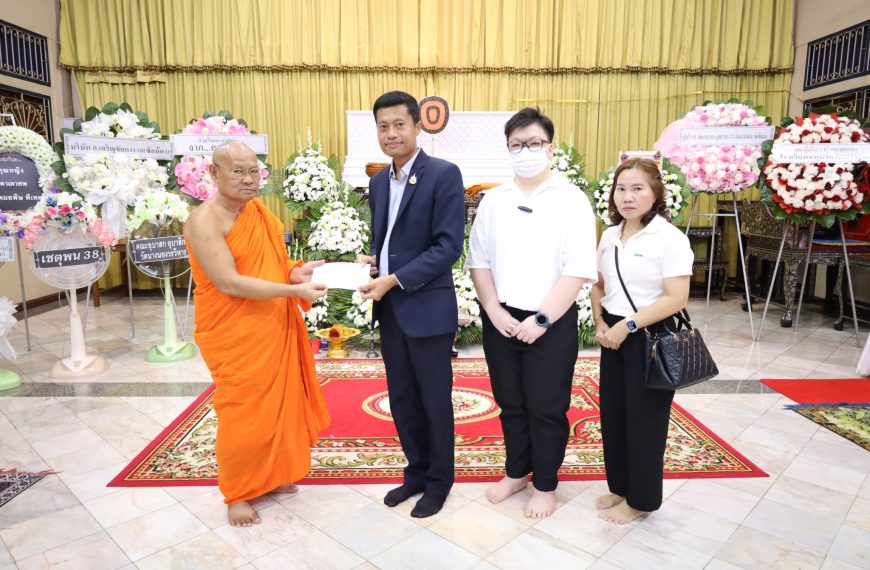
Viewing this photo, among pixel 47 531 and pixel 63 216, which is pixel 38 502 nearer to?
pixel 47 531

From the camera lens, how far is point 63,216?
4.16m

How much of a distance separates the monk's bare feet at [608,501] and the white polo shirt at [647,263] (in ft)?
2.69

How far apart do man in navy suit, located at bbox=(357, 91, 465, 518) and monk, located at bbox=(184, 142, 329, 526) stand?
1.06ft

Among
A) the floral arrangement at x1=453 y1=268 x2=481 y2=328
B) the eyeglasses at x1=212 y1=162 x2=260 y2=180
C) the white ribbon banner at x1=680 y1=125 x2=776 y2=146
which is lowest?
the floral arrangement at x1=453 y1=268 x2=481 y2=328

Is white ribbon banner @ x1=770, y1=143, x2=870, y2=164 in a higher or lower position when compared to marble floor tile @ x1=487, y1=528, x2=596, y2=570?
higher

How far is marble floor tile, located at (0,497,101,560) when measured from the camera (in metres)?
2.23

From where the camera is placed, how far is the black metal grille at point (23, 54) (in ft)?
20.4

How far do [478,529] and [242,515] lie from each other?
943 millimetres

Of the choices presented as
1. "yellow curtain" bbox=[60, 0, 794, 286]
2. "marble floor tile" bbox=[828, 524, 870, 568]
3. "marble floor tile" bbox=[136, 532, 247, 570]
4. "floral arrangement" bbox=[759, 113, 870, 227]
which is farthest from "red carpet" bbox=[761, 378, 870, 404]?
"yellow curtain" bbox=[60, 0, 794, 286]

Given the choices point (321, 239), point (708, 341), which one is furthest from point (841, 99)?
point (321, 239)

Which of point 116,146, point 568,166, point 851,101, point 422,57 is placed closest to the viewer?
point 116,146

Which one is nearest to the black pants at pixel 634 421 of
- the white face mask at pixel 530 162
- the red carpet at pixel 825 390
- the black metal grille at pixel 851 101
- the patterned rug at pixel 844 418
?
the white face mask at pixel 530 162

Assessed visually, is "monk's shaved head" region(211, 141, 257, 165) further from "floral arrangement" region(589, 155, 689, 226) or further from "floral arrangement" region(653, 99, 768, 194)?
"floral arrangement" region(653, 99, 768, 194)

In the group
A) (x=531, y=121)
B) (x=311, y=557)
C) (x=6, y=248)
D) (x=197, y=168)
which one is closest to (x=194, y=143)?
(x=197, y=168)
